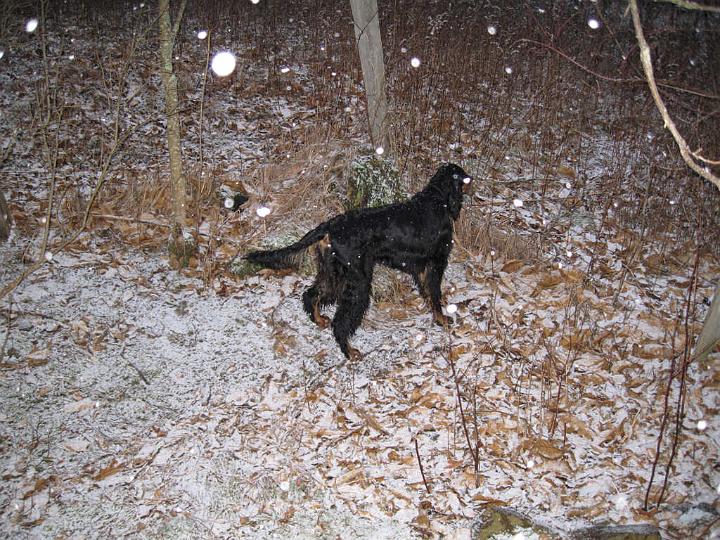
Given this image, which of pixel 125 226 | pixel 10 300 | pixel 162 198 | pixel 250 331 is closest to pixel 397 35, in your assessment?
pixel 162 198

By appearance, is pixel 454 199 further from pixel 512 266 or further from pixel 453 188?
pixel 512 266

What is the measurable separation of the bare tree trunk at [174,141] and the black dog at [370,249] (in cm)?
120

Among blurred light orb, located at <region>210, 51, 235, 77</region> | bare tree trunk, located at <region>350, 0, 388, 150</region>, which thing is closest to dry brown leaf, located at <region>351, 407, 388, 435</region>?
bare tree trunk, located at <region>350, 0, 388, 150</region>

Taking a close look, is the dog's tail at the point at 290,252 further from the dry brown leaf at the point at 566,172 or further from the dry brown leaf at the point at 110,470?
the dry brown leaf at the point at 566,172

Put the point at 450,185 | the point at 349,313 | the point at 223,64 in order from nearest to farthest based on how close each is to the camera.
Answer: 1. the point at 349,313
2. the point at 450,185
3. the point at 223,64

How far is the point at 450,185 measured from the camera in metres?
4.27

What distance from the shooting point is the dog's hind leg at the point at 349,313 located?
408cm

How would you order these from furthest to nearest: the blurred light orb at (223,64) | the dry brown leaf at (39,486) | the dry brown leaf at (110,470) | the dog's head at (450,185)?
the blurred light orb at (223,64), the dog's head at (450,185), the dry brown leaf at (110,470), the dry brown leaf at (39,486)

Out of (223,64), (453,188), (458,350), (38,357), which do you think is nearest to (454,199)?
(453,188)

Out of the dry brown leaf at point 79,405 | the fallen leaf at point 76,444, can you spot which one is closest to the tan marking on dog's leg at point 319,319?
the dry brown leaf at point 79,405

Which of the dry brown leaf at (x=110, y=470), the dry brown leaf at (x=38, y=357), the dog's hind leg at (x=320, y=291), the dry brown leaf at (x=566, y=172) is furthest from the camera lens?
the dry brown leaf at (x=566, y=172)

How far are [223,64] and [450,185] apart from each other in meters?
5.95

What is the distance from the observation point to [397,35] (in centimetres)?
856

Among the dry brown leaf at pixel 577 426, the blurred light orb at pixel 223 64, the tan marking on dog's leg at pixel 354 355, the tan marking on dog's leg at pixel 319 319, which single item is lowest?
the dry brown leaf at pixel 577 426
